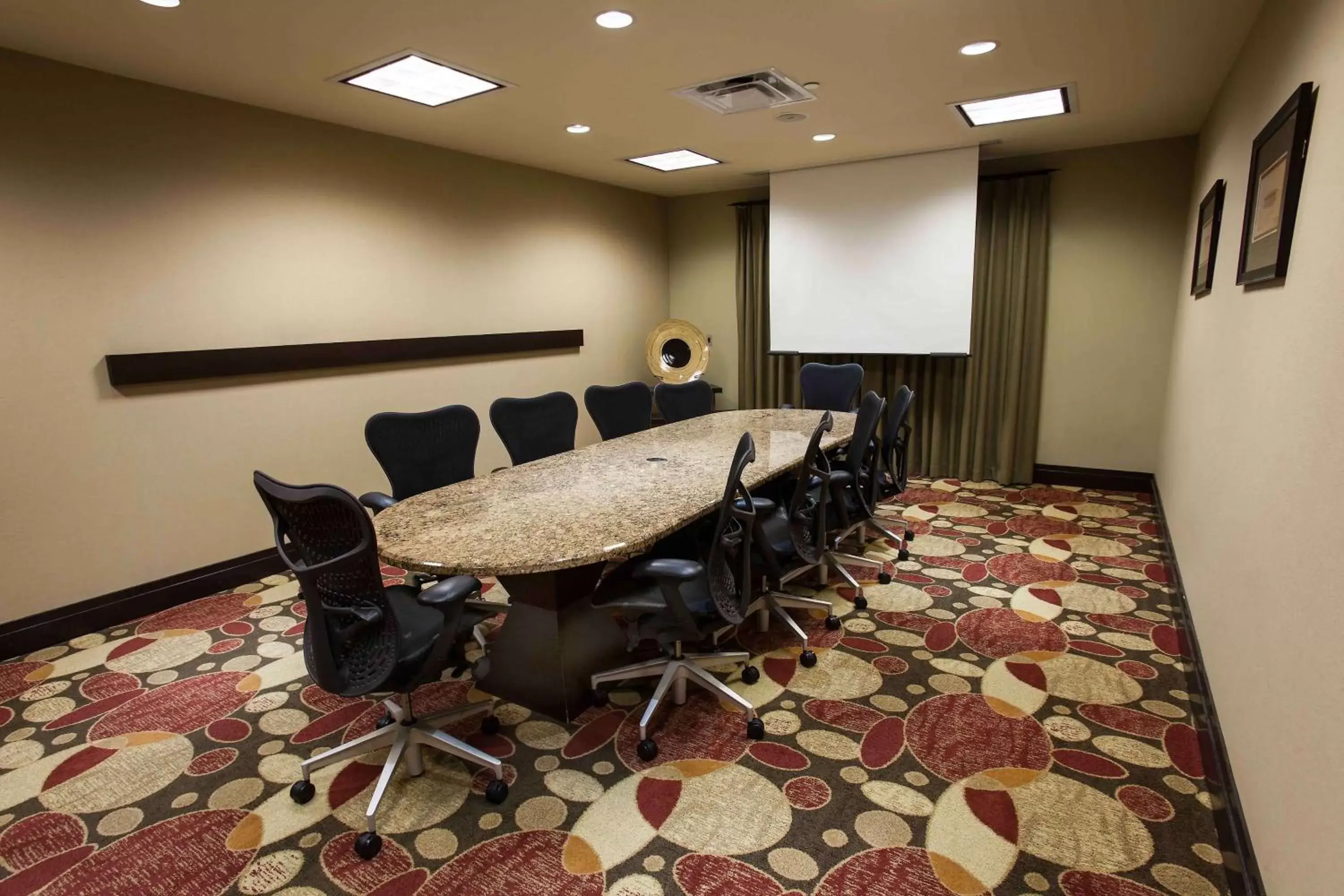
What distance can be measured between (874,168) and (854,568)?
3265mm

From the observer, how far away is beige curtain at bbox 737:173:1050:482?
Result: 5.34 metres

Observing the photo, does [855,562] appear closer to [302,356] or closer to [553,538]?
[553,538]

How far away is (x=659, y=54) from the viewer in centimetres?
304

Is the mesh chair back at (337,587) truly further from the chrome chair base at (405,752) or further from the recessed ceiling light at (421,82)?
the recessed ceiling light at (421,82)

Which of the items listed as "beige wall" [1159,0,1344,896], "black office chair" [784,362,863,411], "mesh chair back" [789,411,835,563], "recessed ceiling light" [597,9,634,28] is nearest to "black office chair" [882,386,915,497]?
"mesh chair back" [789,411,835,563]

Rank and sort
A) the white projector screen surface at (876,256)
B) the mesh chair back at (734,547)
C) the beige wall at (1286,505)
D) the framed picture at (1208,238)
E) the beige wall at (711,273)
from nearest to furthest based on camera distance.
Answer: the beige wall at (1286,505)
the mesh chair back at (734,547)
the framed picture at (1208,238)
the white projector screen surface at (876,256)
the beige wall at (711,273)

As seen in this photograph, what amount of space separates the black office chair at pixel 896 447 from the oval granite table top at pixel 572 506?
0.26 m

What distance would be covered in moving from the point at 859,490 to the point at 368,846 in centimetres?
247

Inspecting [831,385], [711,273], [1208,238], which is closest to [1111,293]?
[1208,238]

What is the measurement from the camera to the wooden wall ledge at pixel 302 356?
340 cm

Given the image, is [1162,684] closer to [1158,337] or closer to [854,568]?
[854,568]

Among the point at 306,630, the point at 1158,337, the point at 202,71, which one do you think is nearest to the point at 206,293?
the point at 202,71

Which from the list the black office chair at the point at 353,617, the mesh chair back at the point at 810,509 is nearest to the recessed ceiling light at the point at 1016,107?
the mesh chair back at the point at 810,509

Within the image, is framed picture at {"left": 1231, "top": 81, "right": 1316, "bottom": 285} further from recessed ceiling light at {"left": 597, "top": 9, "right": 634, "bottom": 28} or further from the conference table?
recessed ceiling light at {"left": 597, "top": 9, "right": 634, "bottom": 28}
